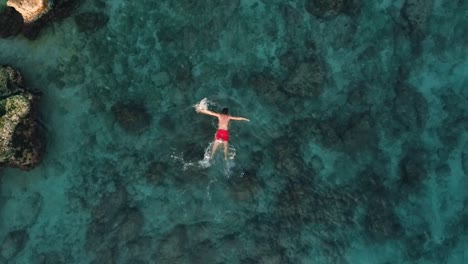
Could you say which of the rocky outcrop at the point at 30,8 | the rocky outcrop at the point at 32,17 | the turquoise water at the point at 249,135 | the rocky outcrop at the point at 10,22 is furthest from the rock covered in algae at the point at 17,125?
the rocky outcrop at the point at 30,8

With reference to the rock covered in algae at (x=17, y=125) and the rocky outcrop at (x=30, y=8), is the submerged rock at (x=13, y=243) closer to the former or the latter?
the rock covered in algae at (x=17, y=125)

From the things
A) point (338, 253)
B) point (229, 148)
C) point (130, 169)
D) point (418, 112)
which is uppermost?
point (418, 112)

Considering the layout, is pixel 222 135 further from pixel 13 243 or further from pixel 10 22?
pixel 10 22

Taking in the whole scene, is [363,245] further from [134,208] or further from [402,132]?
[134,208]

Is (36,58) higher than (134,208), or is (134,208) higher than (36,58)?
(36,58)

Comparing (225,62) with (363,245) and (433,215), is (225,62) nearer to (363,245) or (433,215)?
(363,245)

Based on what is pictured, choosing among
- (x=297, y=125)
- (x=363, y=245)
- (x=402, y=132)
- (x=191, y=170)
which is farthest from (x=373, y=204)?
(x=191, y=170)
